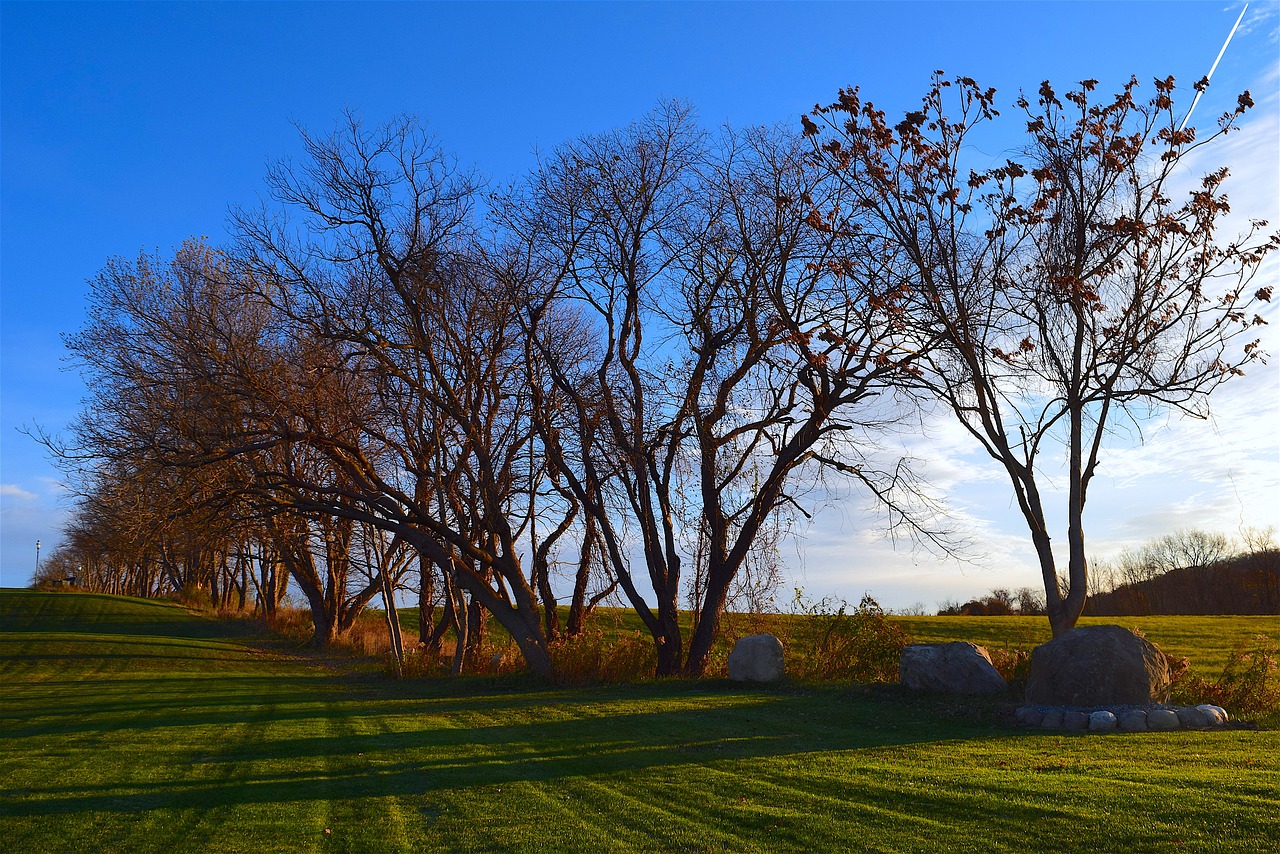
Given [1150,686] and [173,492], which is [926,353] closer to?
[1150,686]

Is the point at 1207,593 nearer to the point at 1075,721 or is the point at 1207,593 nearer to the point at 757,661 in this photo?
the point at 757,661

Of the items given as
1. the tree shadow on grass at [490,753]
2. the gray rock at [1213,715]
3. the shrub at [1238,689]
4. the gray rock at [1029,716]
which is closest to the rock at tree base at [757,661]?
the tree shadow on grass at [490,753]

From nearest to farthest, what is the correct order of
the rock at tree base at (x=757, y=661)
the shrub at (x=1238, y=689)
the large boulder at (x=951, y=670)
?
the shrub at (x=1238, y=689)
the large boulder at (x=951, y=670)
the rock at tree base at (x=757, y=661)

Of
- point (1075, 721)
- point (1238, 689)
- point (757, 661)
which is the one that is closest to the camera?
point (1075, 721)

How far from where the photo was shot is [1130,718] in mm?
10953

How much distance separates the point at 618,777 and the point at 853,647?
9097 mm

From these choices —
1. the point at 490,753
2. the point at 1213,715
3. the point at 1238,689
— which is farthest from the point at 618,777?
the point at 1238,689

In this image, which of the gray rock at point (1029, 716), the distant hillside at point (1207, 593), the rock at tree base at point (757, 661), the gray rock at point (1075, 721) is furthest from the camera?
the distant hillside at point (1207, 593)

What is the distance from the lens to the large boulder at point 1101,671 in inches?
452

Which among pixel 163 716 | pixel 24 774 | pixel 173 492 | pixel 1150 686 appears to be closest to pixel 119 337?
pixel 173 492

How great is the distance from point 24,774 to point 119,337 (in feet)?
44.9

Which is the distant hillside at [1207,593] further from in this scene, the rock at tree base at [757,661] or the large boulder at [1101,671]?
the large boulder at [1101,671]

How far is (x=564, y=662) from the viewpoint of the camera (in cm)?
1872

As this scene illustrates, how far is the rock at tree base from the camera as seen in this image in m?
16.5
